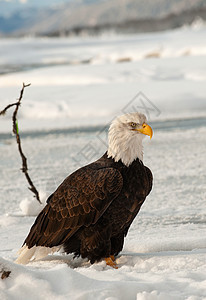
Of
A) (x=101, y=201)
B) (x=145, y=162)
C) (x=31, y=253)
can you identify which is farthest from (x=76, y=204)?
(x=145, y=162)

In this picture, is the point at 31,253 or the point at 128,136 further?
the point at 31,253

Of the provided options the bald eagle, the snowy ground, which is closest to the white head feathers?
the bald eagle

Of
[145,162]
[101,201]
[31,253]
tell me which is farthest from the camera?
[145,162]

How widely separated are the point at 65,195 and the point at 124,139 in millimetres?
446

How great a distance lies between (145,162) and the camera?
6.12 meters

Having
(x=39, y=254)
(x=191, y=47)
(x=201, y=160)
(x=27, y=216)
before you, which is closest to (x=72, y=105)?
(x=201, y=160)

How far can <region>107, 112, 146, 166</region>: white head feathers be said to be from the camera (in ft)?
9.84

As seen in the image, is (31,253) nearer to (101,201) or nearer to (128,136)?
(101,201)

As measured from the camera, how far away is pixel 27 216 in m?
4.30

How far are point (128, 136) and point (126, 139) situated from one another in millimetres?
20

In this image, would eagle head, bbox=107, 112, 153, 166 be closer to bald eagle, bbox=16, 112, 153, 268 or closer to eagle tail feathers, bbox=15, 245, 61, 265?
bald eagle, bbox=16, 112, 153, 268

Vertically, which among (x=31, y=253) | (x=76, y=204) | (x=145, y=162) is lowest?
(x=145, y=162)

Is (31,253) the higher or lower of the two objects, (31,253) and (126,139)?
the lower

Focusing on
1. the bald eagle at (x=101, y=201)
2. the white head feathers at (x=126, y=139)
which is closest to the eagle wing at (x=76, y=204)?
the bald eagle at (x=101, y=201)
